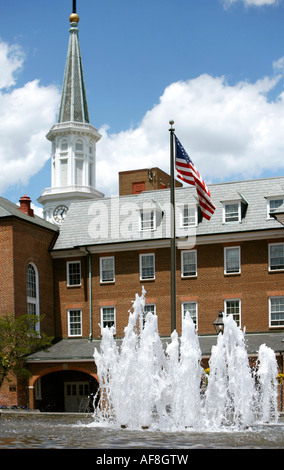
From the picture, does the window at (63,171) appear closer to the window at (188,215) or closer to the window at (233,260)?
the window at (188,215)

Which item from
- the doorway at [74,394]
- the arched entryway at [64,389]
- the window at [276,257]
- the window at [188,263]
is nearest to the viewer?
the window at [276,257]

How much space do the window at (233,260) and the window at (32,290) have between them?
10.9 meters

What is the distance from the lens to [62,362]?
41.3 metres

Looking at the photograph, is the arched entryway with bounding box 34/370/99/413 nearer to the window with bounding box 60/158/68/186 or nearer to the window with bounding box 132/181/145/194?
the window with bounding box 132/181/145/194

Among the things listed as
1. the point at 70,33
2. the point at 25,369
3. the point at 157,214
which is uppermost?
the point at 70,33

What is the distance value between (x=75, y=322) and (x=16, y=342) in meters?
6.07

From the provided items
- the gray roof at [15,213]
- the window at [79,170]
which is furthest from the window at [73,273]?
the window at [79,170]

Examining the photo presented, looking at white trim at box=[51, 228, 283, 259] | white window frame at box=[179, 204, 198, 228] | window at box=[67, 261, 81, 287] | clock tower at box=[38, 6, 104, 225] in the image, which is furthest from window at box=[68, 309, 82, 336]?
clock tower at box=[38, 6, 104, 225]

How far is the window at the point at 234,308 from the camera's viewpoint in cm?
4194

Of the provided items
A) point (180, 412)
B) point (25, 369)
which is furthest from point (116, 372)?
point (25, 369)

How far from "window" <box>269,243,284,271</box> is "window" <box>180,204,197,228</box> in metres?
4.87

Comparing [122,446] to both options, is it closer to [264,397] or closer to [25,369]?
[264,397]

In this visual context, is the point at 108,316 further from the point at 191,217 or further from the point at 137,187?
the point at 137,187
